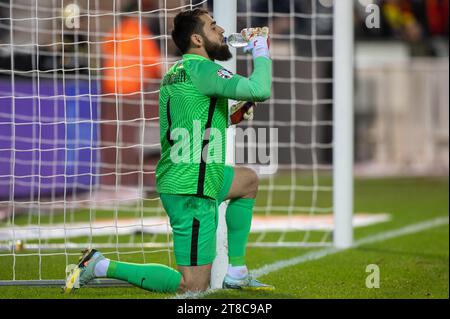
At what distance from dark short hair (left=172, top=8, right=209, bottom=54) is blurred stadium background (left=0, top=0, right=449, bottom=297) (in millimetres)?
1888

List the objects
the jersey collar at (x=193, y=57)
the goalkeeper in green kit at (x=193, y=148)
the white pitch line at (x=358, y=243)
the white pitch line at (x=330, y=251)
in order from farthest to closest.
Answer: the white pitch line at (x=358, y=243) < the white pitch line at (x=330, y=251) < the jersey collar at (x=193, y=57) < the goalkeeper in green kit at (x=193, y=148)

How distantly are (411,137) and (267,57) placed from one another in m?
17.8

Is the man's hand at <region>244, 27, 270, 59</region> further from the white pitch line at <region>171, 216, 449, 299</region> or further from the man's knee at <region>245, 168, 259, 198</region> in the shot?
the white pitch line at <region>171, 216, 449, 299</region>

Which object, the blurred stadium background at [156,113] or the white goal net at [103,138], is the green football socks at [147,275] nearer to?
the white goal net at [103,138]

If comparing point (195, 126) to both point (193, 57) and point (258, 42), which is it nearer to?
point (193, 57)

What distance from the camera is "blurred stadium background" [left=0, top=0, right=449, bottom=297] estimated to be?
10422 millimetres

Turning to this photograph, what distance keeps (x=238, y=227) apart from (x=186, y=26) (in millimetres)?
1204

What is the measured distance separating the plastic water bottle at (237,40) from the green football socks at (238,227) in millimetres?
913

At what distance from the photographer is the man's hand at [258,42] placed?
5.35 meters

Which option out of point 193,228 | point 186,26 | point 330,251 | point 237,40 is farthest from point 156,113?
point 193,228

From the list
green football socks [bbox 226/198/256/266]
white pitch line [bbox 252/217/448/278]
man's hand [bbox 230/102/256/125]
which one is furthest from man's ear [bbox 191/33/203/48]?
white pitch line [bbox 252/217/448/278]

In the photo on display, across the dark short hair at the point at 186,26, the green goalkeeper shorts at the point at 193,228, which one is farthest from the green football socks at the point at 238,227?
the dark short hair at the point at 186,26
